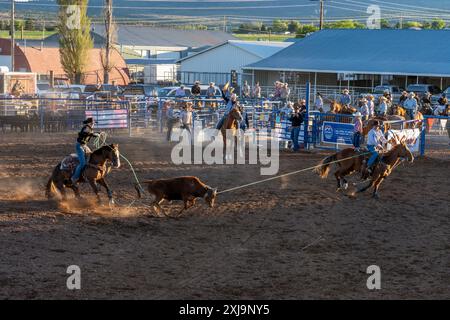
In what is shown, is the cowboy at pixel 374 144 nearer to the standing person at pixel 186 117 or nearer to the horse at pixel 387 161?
the horse at pixel 387 161

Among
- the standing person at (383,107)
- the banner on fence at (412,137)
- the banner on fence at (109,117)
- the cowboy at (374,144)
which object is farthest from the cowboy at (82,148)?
the standing person at (383,107)

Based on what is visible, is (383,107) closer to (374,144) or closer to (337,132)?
(337,132)

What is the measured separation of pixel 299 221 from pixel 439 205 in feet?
10.5

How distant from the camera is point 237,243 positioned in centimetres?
1108

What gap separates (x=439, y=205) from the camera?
14172 millimetres

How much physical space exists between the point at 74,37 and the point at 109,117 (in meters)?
24.8

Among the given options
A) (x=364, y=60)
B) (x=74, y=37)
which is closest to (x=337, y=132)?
(x=364, y=60)

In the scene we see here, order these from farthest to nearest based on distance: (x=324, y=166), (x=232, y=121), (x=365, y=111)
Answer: (x=365, y=111)
(x=232, y=121)
(x=324, y=166)

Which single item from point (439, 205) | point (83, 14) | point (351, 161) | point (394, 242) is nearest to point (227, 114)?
point (351, 161)

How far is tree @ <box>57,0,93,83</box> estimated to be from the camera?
48.0 meters

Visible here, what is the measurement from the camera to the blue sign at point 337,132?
20844 millimetres

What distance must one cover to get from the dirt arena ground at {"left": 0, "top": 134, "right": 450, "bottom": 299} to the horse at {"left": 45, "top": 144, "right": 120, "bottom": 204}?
1.07ft

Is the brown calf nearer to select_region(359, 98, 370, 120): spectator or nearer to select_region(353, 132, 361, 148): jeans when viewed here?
select_region(353, 132, 361, 148): jeans
